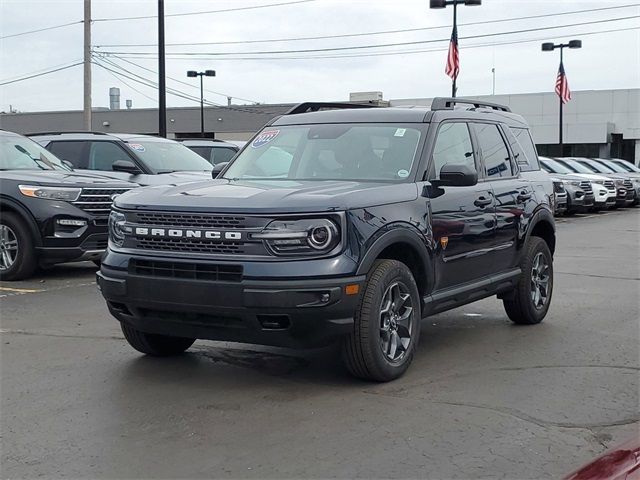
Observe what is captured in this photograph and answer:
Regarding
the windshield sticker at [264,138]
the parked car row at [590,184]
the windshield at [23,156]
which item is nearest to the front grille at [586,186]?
the parked car row at [590,184]

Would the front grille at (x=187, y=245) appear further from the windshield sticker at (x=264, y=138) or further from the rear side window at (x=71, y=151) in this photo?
the rear side window at (x=71, y=151)

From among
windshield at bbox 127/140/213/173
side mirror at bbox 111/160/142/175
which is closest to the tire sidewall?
side mirror at bbox 111/160/142/175

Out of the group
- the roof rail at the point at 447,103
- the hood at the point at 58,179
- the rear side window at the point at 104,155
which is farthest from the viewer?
the rear side window at the point at 104,155

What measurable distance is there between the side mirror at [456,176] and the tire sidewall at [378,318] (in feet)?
2.58

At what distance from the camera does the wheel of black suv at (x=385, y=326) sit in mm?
5293

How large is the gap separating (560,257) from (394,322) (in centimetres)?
843

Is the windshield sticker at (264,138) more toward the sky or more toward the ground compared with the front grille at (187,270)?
more toward the sky

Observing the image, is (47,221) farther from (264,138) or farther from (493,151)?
(493,151)

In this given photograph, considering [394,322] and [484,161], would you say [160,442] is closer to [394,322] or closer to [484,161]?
[394,322]

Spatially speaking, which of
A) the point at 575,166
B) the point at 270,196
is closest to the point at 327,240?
the point at 270,196

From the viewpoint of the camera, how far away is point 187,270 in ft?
17.2

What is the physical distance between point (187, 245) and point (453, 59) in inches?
909

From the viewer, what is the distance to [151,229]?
545 centimetres

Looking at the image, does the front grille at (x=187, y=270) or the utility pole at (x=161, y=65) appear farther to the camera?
the utility pole at (x=161, y=65)
